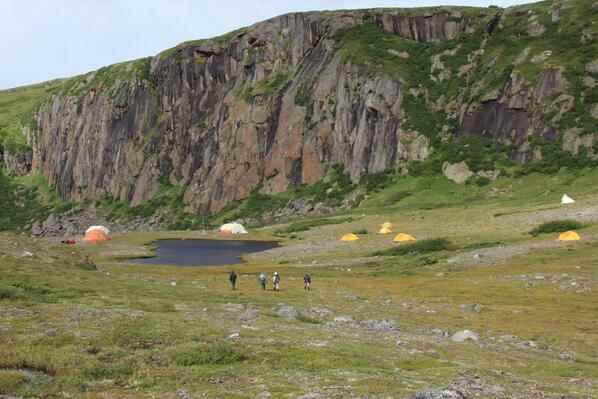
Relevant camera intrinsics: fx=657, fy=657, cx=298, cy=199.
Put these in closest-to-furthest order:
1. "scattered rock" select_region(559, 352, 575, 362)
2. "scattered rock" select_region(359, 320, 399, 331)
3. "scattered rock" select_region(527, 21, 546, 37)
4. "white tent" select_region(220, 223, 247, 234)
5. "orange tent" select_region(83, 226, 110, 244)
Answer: "scattered rock" select_region(559, 352, 575, 362) < "scattered rock" select_region(359, 320, 399, 331) < "orange tent" select_region(83, 226, 110, 244) < "white tent" select_region(220, 223, 247, 234) < "scattered rock" select_region(527, 21, 546, 37)

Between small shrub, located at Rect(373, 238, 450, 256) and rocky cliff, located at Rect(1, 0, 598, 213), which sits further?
rocky cliff, located at Rect(1, 0, 598, 213)

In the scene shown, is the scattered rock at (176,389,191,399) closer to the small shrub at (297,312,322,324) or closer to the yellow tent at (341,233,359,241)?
the small shrub at (297,312,322,324)

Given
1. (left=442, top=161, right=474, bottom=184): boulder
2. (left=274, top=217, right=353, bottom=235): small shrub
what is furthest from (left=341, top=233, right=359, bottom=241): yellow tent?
(left=442, top=161, right=474, bottom=184): boulder

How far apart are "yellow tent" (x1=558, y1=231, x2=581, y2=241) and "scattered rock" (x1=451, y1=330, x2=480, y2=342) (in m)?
46.8

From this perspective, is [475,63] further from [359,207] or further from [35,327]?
[35,327]

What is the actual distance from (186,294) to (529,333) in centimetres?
2616

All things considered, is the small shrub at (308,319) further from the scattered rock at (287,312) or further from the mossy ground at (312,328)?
the scattered rock at (287,312)

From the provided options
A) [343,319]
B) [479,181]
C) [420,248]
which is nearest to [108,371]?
[343,319]

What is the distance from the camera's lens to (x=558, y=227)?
286 ft

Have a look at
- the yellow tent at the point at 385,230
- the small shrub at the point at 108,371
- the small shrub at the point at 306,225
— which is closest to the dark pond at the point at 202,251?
the small shrub at the point at 306,225

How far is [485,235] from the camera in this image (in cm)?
9319

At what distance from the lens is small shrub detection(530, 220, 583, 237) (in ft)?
284

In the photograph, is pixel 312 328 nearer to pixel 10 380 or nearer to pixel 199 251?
pixel 10 380

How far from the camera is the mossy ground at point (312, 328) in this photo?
2169 centimetres
